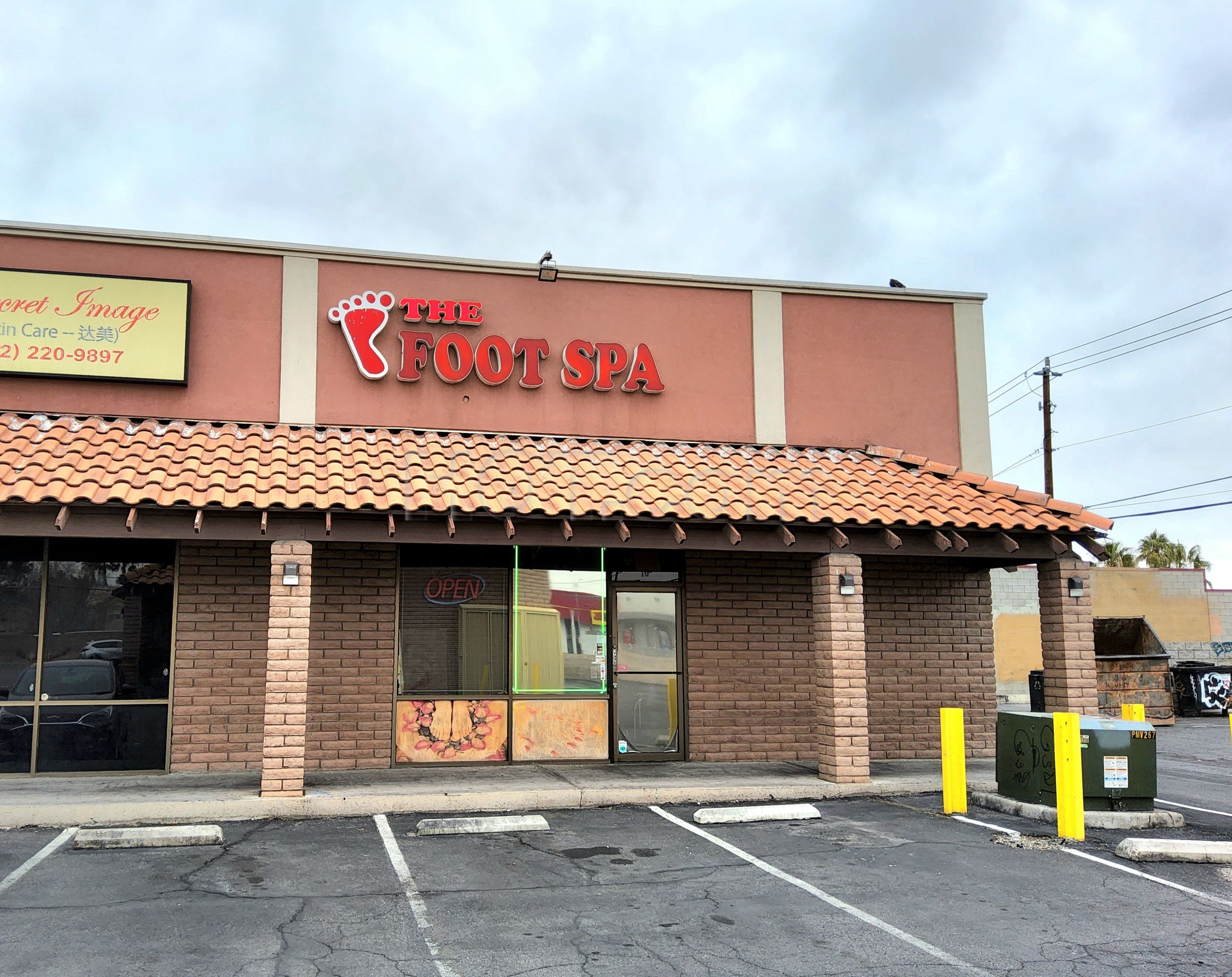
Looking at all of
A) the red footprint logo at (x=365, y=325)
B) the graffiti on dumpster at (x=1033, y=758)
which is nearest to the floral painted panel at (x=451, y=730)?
the red footprint logo at (x=365, y=325)

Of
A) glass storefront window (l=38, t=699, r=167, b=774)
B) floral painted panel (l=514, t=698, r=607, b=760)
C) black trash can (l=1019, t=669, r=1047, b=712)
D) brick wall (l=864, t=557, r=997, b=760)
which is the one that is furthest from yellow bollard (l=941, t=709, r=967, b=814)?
black trash can (l=1019, t=669, r=1047, b=712)

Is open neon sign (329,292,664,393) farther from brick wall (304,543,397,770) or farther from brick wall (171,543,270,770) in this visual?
brick wall (171,543,270,770)

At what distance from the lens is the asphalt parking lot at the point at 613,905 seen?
20.7 feet

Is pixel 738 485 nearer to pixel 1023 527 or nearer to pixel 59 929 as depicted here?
pixel 1023 527

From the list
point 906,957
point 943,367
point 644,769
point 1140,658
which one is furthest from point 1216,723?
point 906,957

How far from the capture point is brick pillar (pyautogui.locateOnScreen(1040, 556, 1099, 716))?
12773mm

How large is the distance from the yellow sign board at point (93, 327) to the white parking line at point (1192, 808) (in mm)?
12818

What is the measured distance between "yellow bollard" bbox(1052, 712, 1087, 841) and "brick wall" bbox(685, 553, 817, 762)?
451 centimetres

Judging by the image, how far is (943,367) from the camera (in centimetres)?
1566

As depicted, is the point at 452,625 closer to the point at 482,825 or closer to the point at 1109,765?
the point at 482,825

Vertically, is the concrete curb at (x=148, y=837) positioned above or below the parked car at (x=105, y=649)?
below

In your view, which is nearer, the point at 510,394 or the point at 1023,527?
the point at 1023,527

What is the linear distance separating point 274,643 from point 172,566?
2753 millimetres

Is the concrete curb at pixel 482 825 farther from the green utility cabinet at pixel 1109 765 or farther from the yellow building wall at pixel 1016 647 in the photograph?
the yellow building wall at pixel 1016 647
